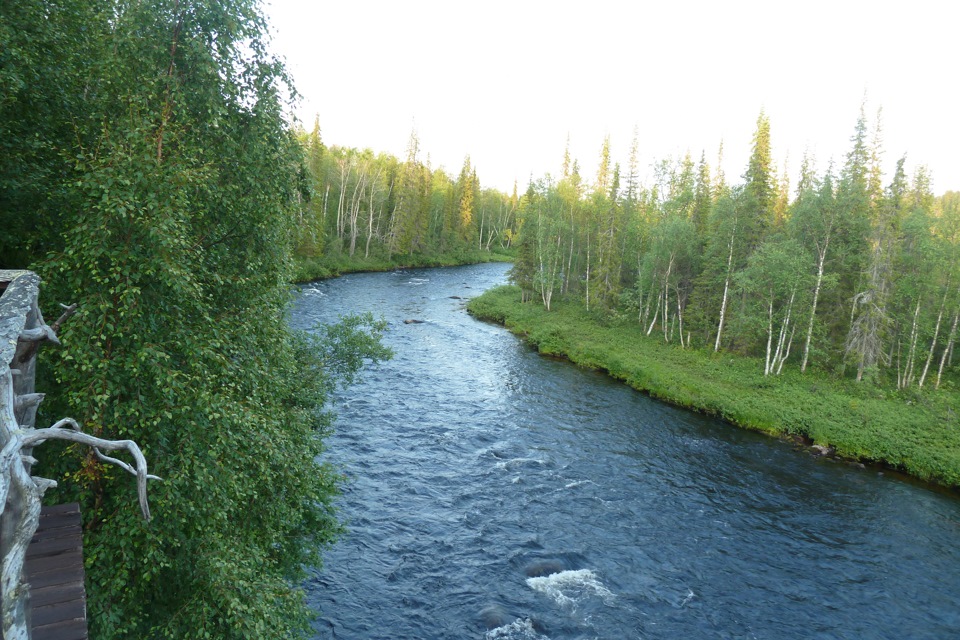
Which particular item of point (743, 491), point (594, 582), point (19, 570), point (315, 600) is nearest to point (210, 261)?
point (19, 570)

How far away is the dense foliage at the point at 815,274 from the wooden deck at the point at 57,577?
39.6m

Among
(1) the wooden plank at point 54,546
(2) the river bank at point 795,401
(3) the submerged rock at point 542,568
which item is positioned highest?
(1) the wooden plank at point 54,546

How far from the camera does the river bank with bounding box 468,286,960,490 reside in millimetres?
27891

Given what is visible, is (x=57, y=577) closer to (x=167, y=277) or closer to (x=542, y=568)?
(x=167, y=277)

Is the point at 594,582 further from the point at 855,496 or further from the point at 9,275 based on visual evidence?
the point at 9,275

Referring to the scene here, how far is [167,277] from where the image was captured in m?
7.98

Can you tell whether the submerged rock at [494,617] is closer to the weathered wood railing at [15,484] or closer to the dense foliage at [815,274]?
the weathered wood railing at [15,484]

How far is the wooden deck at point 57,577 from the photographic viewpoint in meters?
5.72

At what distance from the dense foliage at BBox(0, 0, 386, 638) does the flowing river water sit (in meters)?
6.18

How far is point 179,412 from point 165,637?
385cm

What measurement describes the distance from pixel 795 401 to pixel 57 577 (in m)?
36.5

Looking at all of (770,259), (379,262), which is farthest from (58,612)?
(379,262)

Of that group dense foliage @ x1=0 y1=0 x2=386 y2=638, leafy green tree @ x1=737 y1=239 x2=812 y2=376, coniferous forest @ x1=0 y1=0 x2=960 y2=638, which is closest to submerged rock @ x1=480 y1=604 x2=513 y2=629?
coniferous forest @ x1=0 y1=0 x2=960 y2=638

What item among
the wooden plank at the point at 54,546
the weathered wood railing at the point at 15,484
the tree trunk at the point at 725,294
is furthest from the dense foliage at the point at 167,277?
the tree trunk at the point at 725,294
